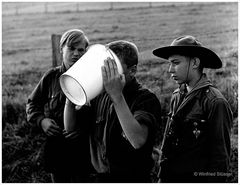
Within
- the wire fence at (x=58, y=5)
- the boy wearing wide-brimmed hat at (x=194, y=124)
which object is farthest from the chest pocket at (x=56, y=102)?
the wire fence at (x=58, y=5)

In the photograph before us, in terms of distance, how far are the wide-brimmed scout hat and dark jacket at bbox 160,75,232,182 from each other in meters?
0.18

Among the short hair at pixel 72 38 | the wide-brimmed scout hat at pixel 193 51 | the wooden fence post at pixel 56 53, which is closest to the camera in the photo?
the wide-brimmed scout hat at pixel 193 51

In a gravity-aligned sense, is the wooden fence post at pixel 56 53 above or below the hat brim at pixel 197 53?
below

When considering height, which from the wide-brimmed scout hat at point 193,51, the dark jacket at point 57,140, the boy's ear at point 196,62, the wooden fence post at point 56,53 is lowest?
Answer: the dark jacket at point 57,140

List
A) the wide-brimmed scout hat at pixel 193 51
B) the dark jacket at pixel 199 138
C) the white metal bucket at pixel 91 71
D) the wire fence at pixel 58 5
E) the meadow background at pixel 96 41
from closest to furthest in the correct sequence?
1. the white metal bucket at pixel 91 71
2. the dark jacket at pixel 199 138
3. the wide-brimmed scout hat at pixel 193 51
4. the meadow background at pixel 96 41
5. the wire fence at pixel 58 5

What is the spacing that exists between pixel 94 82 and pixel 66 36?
29.6 inches

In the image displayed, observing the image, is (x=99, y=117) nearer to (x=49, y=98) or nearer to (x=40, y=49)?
(x=49, y=98)

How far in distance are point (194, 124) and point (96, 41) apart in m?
3.82

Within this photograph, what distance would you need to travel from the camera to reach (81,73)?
238cm

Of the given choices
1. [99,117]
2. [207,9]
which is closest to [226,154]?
[99,117]

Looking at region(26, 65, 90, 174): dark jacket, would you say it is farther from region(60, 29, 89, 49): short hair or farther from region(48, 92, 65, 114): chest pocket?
region(60, 29, 89, 49): short hair

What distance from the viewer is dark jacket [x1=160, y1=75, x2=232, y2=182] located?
97.5 inches

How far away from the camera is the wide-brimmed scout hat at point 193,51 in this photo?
2686mm

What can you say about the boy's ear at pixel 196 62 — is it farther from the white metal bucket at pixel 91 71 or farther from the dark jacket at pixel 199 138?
the white metal bucket at pixel 91 71
